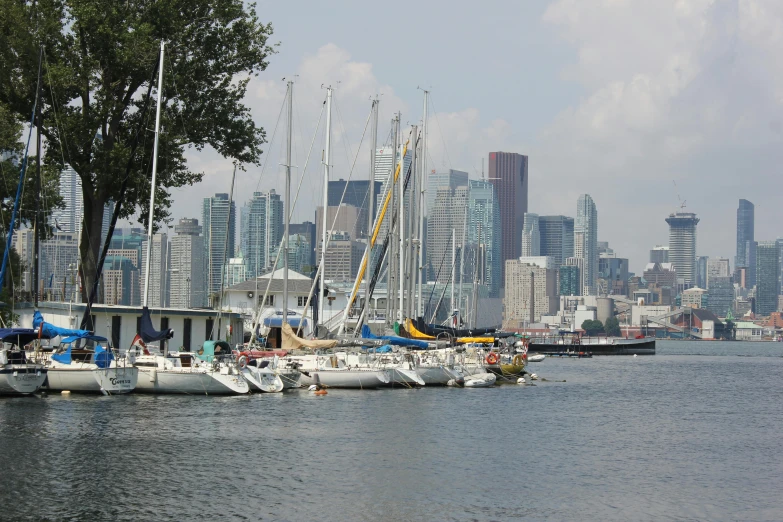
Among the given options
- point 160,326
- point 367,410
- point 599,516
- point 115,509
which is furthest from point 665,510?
point 160,326

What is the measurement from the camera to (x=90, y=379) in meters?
53.9

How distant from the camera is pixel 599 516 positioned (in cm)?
3164

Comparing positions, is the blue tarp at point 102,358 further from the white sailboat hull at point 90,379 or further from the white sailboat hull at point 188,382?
the white sailboat hull at point 188,382

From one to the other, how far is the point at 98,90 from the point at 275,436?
97.6 feet

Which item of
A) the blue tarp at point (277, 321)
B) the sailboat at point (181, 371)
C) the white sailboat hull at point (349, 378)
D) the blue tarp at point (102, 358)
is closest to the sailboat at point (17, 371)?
the blue tarp at point (102, 358)

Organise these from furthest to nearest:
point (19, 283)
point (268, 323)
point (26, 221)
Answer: point (268, 323)
point (19, 283)
point (26, 221)

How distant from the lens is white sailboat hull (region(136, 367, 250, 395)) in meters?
55.2

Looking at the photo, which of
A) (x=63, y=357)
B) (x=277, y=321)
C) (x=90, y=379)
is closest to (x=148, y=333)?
(x=90, y=379)

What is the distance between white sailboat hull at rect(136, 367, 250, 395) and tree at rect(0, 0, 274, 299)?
42.9 feet

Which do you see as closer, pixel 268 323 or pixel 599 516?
pixel 599 516

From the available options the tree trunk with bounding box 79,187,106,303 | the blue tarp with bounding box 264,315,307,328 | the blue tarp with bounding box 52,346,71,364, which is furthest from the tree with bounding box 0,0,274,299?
the blue tarp with bounding box 264,315,307,328

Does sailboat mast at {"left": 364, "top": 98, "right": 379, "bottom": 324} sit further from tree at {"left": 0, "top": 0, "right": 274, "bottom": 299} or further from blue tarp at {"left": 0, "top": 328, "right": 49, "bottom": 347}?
blue tarp at {"left": 0, "top": 328, "right": 49, "bottom": 347}

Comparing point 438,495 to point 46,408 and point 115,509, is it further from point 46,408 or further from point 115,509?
point 46,408

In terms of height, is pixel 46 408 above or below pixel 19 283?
below
